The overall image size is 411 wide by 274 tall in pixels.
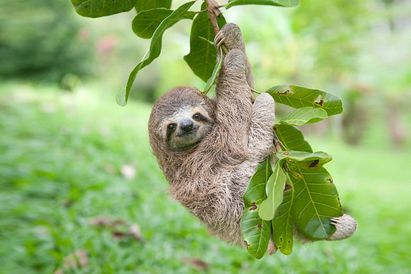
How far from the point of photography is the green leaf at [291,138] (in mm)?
2514

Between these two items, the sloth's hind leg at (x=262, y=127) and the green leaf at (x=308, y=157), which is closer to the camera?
the green leaf at (x=308, y=157)

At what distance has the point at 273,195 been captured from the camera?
6.67 feet

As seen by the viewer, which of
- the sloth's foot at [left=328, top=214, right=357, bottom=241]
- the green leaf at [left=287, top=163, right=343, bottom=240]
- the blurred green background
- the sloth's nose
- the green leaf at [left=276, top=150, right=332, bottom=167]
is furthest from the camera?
the blurred green background

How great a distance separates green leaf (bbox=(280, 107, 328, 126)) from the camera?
2.14 meters

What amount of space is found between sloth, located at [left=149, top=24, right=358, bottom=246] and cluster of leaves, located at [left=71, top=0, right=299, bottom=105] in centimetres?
13

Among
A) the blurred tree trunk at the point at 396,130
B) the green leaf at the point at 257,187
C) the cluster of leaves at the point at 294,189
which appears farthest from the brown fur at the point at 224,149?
the blurred tree trunk at the point at 396,130

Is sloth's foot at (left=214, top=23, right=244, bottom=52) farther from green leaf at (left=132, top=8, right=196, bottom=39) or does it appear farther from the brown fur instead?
green leaf at (left=132, top=8, right=196, bottom=39)

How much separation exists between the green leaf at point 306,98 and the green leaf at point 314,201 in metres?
0.28

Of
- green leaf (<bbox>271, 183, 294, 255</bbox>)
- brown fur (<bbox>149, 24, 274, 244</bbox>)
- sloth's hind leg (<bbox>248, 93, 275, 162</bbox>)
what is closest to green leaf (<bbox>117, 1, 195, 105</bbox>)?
brown fur (<bbox>149, 24, 274, 244</bbox>)

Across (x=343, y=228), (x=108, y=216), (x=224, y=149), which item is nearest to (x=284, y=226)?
(x=343, y=228)

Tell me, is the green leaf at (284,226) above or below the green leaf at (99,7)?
below

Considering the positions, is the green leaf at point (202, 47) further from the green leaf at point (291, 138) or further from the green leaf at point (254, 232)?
the green leaf at point (254, 232)

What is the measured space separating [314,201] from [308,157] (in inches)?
17.4

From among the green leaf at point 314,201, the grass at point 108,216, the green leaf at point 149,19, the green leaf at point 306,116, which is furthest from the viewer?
the grass at point 108,216
